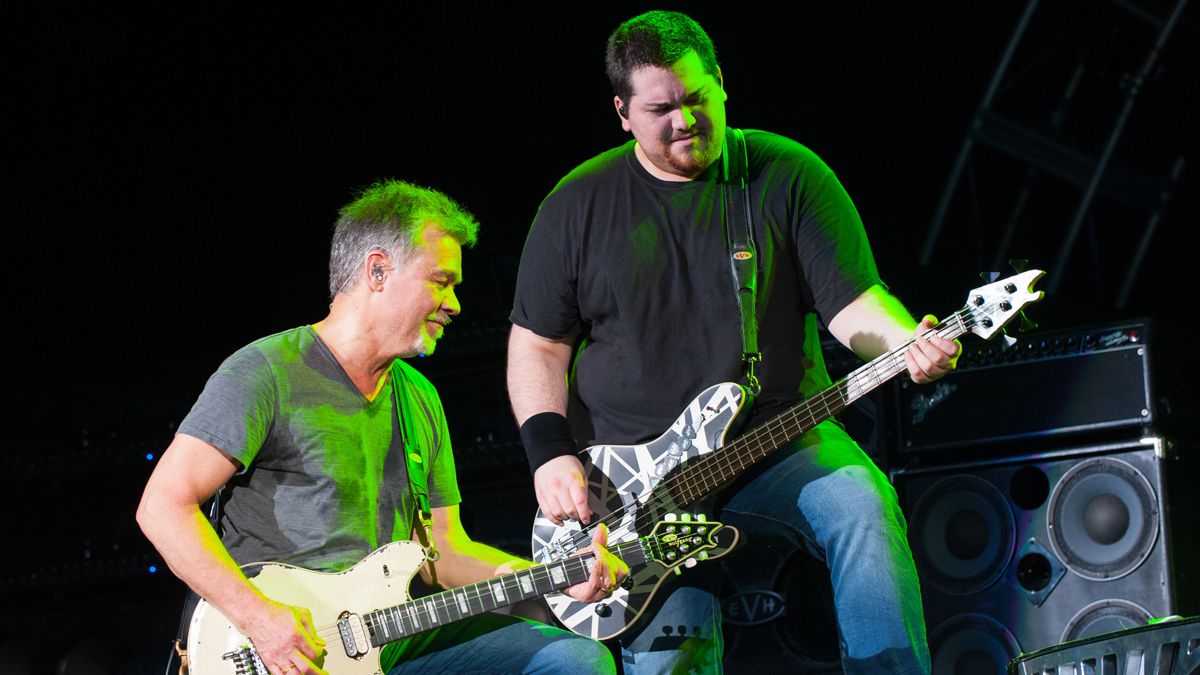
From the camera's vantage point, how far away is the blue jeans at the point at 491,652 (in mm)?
3662

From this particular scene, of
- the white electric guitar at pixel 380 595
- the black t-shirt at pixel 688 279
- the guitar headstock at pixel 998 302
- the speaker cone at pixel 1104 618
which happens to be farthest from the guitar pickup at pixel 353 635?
the speaker cone at pixel 1104 618

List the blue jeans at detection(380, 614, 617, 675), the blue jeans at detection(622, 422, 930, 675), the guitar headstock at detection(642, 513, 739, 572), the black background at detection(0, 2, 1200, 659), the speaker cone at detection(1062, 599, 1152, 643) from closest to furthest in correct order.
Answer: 1. the blue jeans at detection(622, 422, 930, 675)
2. the guitar headstock at detection(642, 513, 739, 572)
3. the blue jeans at detection(380, 614, 617, 675)
4. the speaker cone at detection(1062, 599, 1152, 643)
5. the black background at detection(0, 2, 1200, 659)

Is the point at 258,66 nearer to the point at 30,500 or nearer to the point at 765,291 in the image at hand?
the point at 30,500

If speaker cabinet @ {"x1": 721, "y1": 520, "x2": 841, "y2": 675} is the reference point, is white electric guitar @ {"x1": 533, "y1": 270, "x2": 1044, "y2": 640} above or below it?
above

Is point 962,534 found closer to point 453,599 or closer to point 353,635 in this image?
point 453,599

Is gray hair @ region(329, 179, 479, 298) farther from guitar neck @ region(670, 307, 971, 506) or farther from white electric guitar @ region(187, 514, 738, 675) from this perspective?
guitar neck @ region(670, 307, 971, 506)

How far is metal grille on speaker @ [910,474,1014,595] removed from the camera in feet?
14.7

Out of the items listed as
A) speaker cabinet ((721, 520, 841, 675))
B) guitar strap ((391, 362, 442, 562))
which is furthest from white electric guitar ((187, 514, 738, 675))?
speaker cabinet ((721, 520, 841, 675))

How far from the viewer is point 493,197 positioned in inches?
275

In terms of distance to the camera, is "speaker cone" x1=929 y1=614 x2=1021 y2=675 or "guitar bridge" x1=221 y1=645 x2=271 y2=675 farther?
"speaker cone" x1=929 y1=614 x2=1021 y2=675

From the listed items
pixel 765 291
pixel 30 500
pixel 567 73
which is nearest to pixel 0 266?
pixel 30 500

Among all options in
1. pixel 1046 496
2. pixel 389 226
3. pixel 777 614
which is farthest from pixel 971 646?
pixel 389 226

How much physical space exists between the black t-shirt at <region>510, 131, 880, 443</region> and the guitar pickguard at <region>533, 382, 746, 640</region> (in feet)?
0.23

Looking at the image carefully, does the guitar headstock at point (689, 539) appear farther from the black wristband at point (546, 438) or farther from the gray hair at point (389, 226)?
the gray hair at point (389, 226)
